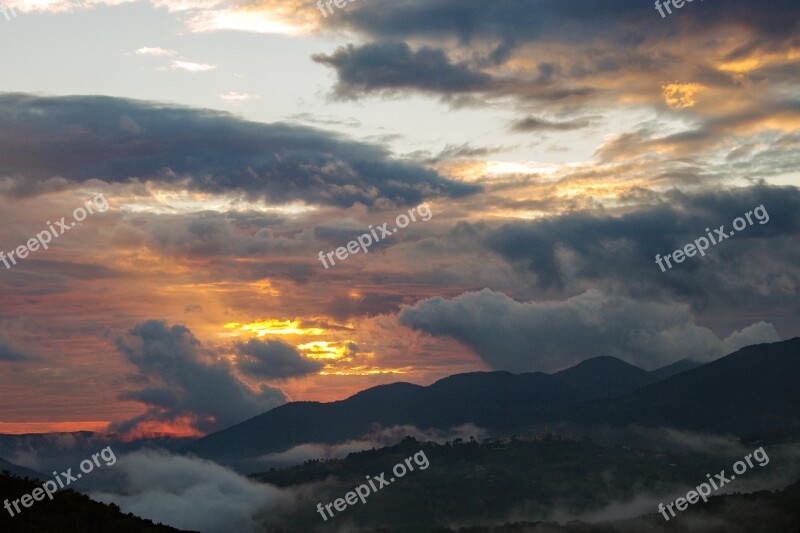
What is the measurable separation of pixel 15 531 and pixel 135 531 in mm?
13901

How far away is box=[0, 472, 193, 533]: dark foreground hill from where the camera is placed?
94938 millimetres

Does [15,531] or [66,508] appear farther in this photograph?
[66,508]

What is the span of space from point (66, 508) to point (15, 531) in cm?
1187

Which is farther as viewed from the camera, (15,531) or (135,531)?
(135,531)

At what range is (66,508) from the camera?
340ft

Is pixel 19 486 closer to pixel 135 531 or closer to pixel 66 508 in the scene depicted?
pixel 66 508

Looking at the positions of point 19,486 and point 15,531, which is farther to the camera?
point 19,486

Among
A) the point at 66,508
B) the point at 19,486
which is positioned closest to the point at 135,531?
the point at 66,508

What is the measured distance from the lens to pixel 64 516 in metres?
100

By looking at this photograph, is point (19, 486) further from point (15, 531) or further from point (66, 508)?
point (15, 531)

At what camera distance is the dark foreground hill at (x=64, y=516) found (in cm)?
9494

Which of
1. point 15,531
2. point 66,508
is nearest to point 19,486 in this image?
point 66,508

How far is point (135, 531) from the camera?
101500mm

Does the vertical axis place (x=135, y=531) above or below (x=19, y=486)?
below
